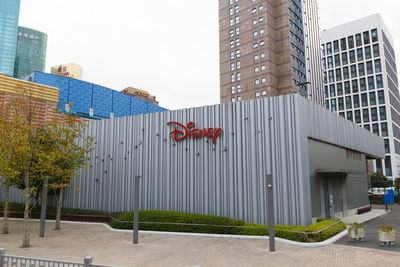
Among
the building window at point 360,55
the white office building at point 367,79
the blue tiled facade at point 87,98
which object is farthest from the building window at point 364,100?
the blue tiled facade at point 87,98

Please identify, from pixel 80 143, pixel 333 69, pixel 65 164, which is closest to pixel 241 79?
pixel 333 69

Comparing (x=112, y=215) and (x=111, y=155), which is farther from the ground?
Answer: (x=111, y=155)

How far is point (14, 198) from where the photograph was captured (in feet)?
87.2

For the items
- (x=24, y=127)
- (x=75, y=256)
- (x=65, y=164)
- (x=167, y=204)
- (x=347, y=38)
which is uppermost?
(x=347, y=38)

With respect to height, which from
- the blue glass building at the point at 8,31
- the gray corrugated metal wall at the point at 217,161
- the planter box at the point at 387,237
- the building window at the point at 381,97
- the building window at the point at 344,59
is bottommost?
the planter box at the point at 387,237

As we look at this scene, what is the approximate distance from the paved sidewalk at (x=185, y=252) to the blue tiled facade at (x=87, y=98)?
26.6 metres

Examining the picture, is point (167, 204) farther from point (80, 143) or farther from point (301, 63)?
point (301, 63)

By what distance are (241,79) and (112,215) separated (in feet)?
179

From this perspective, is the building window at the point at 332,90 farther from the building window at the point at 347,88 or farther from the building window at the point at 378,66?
the building window at the point at 378,66

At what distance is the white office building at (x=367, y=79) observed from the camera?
76.1m

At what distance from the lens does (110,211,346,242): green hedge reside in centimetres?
1381

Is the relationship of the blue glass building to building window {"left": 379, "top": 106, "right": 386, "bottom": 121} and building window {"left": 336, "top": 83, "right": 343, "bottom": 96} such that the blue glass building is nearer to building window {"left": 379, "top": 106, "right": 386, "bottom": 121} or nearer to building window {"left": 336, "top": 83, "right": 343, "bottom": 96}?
building window {"left": 336, "top": 83, "right": 343, "bottom": 96}

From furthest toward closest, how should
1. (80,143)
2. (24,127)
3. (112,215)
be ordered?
(80,143) → (112,215) → (24,127)

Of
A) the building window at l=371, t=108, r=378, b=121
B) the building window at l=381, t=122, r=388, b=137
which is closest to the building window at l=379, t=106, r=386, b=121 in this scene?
the building window at l=371, t=108, r=378, b=121
